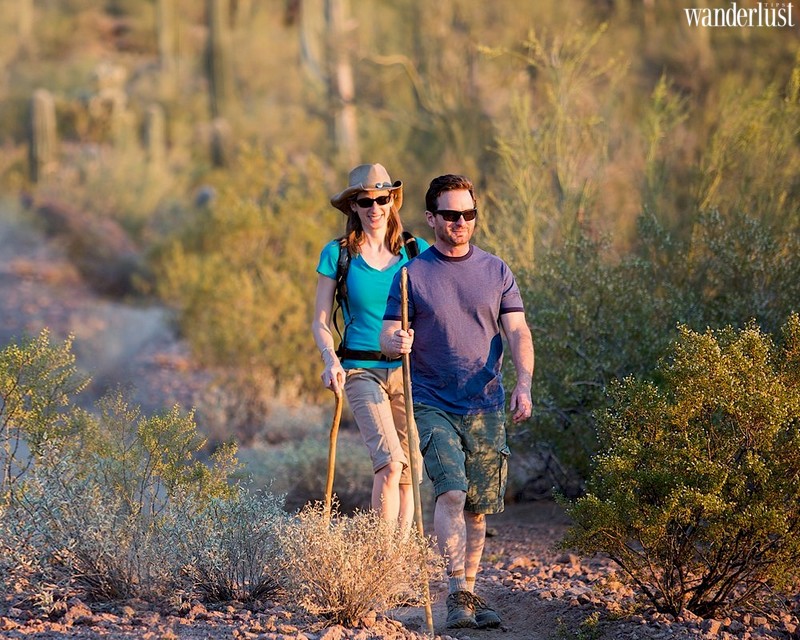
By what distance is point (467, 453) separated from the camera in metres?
5.25

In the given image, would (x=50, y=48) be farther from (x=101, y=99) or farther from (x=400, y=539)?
(x=400, y=539)

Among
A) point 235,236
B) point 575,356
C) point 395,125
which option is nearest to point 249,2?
point 395,125

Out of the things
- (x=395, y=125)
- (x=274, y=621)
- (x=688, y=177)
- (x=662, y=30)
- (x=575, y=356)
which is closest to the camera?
(x=274, y=621)

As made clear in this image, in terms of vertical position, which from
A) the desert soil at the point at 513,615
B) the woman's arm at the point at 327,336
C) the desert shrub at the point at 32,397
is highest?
the woman's arm at the point at 327,336

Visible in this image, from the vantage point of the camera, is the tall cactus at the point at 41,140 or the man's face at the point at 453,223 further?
the tall cactus at the point at 41,140

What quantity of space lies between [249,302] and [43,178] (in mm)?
10520

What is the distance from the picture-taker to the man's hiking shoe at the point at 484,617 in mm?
5242

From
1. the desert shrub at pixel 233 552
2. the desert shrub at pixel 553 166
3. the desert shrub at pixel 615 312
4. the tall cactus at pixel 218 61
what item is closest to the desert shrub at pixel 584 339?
the desert shrub at pixel 615 312

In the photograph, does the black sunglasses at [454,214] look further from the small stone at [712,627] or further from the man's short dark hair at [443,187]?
the small stone at [712,627]

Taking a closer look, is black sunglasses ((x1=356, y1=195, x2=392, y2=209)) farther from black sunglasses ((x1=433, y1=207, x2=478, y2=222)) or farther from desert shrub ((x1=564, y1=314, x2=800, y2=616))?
desert shrub ((x1=564, y1=314, x2=800, y2=616))

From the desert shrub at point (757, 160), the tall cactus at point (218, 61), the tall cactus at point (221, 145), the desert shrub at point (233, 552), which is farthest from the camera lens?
the tall cactus at point (218, 61)

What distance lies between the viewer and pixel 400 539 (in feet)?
16.2

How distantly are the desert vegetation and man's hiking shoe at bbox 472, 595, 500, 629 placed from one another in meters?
0.48

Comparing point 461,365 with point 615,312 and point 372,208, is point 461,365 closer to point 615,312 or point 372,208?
point 372,208
